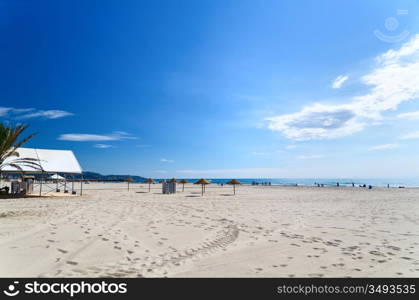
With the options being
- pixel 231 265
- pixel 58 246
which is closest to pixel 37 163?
pixel 58 246

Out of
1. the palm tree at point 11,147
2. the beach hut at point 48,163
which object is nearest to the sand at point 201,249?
the palm tree at point 11,147

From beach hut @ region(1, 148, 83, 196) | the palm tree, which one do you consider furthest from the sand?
beach hut @ region(1, 148, 83, 196)

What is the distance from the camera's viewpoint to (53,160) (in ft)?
62.4

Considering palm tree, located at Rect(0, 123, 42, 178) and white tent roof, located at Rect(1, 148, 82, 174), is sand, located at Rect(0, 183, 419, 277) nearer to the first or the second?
palm tree, located at Rect(0, 123, 42, 178)

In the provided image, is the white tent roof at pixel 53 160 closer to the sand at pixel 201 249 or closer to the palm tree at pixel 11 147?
the palm tree at pixel 11 147

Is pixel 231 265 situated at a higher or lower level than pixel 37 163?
lower

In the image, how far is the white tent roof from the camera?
17.9 m

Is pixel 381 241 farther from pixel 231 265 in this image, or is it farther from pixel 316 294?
pixel 231 265

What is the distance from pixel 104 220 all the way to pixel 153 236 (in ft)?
9.52

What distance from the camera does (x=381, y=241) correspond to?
5.96 metres

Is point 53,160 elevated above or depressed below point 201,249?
above

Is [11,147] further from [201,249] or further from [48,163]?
[201,249]

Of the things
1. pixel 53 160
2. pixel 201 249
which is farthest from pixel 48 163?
pixel 201 249

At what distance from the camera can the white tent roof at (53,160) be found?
706 inches
